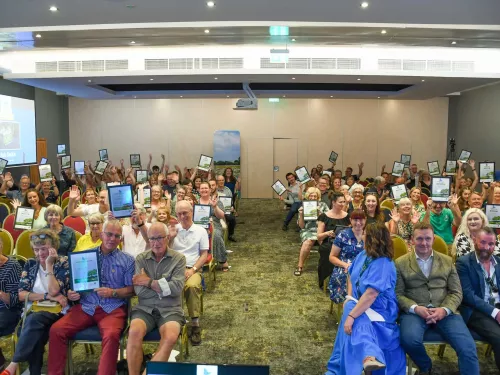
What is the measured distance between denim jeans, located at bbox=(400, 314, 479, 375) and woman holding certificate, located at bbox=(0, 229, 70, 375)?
277 centimetres

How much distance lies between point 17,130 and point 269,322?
10.8m

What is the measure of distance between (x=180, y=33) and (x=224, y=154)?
8.09m

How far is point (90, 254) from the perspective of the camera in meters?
3.43

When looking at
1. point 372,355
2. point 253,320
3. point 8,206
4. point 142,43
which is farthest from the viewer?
point 142,43

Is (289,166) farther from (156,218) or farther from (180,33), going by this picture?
(156,218)

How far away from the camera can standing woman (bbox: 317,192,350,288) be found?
5.72 metres

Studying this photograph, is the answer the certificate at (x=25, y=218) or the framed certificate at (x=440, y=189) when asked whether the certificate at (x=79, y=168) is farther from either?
the framed certificate at (x=440, y=189)

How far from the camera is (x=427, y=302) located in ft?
11.7

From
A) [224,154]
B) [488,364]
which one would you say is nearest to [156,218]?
[488,364]

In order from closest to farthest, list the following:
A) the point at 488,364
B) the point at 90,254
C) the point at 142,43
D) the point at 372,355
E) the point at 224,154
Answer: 1. the point at 372,355
2. the point at 90,254
3. the point at 488,364
4. the point at 142,43
5. the point at 224,154

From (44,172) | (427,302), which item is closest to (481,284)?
(427,302)

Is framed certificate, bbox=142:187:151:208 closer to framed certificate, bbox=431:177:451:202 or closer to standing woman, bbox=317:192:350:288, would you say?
standing woman, bbox=317:192:350:288

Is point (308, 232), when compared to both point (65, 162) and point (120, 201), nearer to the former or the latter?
point (120, 201)

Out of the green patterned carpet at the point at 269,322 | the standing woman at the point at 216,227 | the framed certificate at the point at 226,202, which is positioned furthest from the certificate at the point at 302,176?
the standing woman at the point at 216,227
